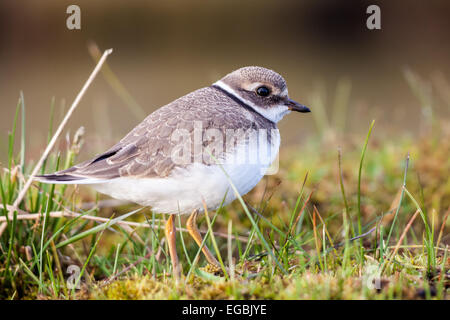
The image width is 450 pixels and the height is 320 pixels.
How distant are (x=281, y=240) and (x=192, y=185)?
63cm

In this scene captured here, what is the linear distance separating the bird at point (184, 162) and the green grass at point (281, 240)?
0.64 feet

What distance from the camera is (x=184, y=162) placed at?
2.94m

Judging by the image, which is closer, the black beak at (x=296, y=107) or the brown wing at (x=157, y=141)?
the brown wing at (x=157, y=141)

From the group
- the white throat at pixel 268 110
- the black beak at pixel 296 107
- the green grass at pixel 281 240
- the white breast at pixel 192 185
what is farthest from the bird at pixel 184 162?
the black beak at pixel 296 107

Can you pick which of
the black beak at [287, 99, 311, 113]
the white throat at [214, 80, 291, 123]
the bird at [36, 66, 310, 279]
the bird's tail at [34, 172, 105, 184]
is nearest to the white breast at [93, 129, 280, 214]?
the bird at [36, 66, 310, 279]

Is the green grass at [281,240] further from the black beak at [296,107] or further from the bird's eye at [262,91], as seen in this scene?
the bird's eye at [262,91]

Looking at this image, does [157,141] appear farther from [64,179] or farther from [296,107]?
[296,107]

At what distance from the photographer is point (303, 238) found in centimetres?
376

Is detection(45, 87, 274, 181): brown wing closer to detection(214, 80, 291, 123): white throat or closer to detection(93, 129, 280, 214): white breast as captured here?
detection(93, 129, 280, 214): white breast

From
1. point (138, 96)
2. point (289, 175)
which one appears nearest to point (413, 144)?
point (289, 175)

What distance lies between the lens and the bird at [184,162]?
293 cm

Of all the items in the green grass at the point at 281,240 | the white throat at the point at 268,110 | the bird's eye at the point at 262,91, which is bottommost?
the green grass at the point at 281,240

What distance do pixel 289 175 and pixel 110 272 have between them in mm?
2263

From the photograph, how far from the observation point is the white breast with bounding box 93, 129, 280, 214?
2.92 m
